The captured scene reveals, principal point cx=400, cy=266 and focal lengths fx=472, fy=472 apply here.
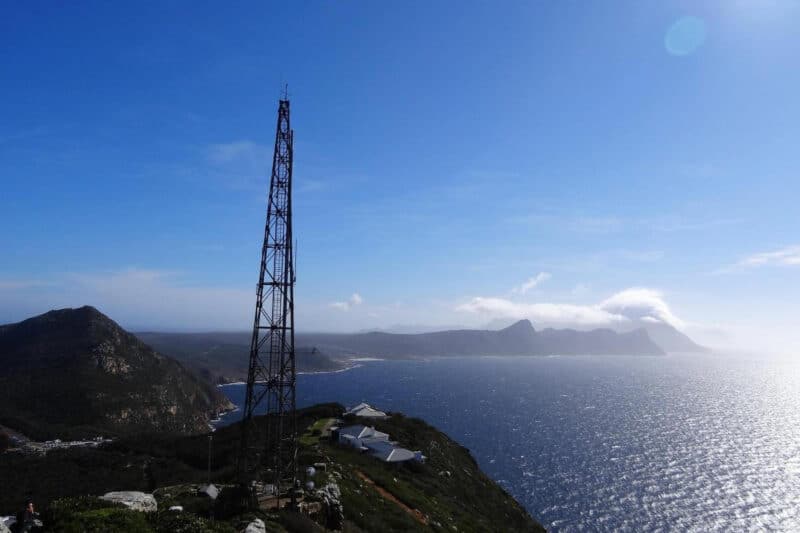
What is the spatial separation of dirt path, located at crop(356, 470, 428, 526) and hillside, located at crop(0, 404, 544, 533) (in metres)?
0.18

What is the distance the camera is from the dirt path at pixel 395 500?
3618 cm

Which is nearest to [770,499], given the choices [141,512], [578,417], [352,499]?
[578,417]

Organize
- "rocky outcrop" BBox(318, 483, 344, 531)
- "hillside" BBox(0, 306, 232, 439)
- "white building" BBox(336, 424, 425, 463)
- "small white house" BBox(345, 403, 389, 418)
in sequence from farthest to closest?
1. "hillside" BBox(0, 306, 232, 439)
2. "small white house" BBox(345, 403, 389, 418)
3. "white building" BBox(336, 424, 425, 463)
4. "rocky outcrop" BBox(318, 483, 344, 531)

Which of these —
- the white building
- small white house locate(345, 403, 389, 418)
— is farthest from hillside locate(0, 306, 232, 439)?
the white building

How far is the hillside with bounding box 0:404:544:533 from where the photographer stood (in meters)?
25.1

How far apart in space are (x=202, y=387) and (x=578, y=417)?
458 feet

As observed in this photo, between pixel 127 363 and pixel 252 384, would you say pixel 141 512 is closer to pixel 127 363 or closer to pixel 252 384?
pixel 252 384

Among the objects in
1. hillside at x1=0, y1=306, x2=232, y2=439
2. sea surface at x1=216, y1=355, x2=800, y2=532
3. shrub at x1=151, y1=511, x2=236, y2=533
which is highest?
shrub at x1=151, y1=511, x2=236, y2=533

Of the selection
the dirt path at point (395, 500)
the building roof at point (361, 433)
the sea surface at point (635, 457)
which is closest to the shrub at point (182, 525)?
the dirt path at point (395, 500)

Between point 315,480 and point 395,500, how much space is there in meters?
8.99

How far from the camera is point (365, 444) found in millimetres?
60312

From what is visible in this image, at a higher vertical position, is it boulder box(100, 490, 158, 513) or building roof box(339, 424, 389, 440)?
boulder box(100, 490, 158, 513)

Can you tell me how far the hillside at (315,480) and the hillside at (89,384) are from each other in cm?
4030

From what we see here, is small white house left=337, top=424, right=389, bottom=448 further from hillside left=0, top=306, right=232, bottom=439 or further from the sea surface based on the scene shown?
hillside left=0, top=306, right=232, bottom=439
